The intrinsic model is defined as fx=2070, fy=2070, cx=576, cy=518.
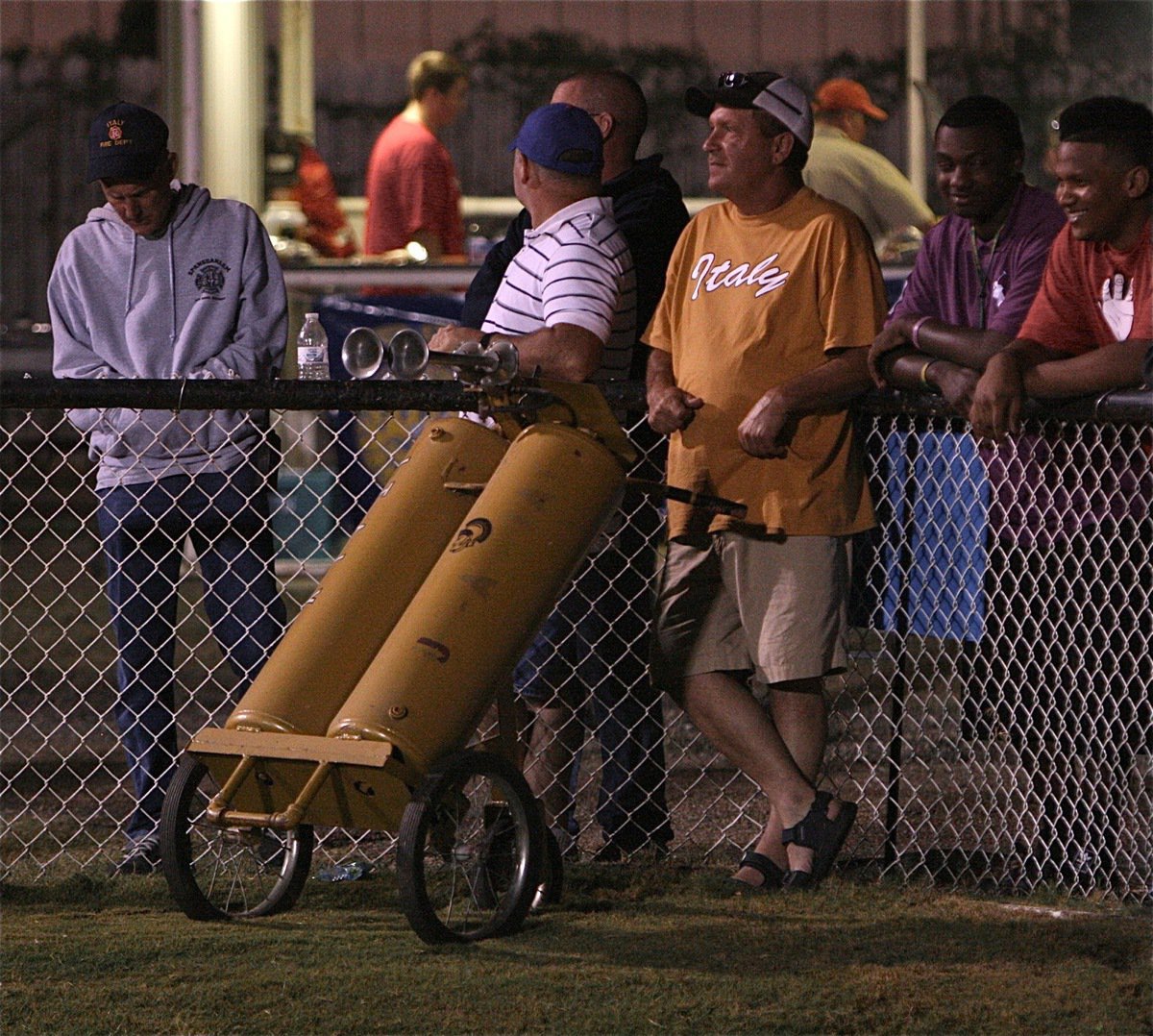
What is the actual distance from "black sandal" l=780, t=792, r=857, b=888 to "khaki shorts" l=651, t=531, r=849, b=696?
1.00 ft

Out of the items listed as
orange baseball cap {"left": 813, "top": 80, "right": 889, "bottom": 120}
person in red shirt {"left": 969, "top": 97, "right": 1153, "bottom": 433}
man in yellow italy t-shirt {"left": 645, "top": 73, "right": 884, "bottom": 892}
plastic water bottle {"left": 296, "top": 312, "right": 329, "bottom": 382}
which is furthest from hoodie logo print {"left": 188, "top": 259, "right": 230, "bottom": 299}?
orange baseball cap {"left": 813, "top": 80, "right": 889, "bottom": 120}

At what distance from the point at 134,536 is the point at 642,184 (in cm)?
156

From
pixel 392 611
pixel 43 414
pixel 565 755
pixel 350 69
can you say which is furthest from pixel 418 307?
pixel 392 611

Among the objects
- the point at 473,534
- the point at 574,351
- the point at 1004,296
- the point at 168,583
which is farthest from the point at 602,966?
the point at 1004,296

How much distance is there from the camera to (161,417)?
16.7 ft

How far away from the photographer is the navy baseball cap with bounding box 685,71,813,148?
4.75 meters

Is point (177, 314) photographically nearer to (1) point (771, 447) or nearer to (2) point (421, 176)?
(1) point (771, 447)

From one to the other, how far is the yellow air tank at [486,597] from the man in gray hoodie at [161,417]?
1066 millimetres

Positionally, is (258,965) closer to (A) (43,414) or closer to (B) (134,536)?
(B) (134,536)

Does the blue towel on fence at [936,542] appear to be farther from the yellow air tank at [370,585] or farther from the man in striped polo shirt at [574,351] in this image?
the yellow air tank at [370,585]

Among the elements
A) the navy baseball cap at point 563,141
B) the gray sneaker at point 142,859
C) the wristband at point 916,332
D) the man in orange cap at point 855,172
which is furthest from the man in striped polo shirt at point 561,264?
the man in orange cap at point 855,172

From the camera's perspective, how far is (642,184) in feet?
17.4

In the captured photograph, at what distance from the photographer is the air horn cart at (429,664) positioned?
13.4 feet

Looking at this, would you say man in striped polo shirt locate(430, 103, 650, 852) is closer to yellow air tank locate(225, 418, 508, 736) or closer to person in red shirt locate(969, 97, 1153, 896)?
yellow air tank locate(225, 418, 508, 736)
